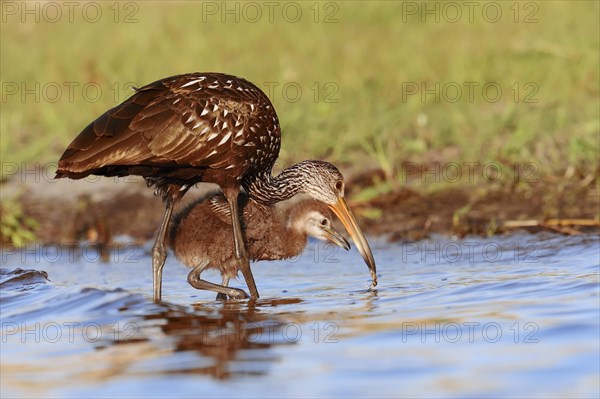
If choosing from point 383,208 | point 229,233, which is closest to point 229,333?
point 229,233

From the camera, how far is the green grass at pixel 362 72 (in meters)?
10.3

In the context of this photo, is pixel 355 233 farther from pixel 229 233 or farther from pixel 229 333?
pixel 229 333

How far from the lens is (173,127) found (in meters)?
7.08

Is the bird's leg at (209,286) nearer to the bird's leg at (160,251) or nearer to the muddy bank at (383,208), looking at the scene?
the bird's leg at (160,251)

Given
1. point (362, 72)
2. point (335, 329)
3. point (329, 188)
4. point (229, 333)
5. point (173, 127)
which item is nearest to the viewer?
point (335, 329)

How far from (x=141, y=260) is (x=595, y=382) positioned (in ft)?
16.6

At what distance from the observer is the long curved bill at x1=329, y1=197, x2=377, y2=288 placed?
24.9 ft

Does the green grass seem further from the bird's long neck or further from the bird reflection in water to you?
the bird reflection in water

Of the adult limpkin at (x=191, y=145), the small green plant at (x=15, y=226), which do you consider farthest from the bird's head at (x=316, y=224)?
the small green plant at (x=15, y=226)

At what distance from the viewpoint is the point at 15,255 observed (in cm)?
923

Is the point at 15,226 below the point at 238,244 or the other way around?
the other way around

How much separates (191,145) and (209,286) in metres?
0.98

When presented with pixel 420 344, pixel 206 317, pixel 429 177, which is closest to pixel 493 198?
pixel 429 177

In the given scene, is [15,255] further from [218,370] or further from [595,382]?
[595,382]
